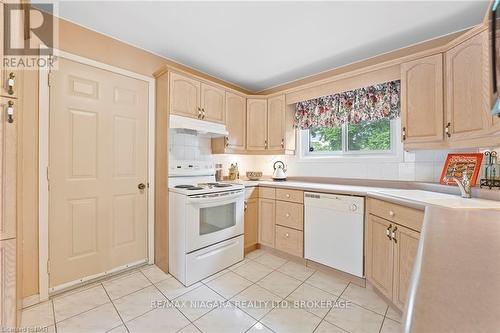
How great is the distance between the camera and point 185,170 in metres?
2.65

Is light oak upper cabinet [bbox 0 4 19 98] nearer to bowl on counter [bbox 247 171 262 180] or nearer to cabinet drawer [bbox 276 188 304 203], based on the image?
cabinet drawer [bbox 276 188 304 203]

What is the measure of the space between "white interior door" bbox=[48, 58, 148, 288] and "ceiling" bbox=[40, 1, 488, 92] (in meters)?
0.49

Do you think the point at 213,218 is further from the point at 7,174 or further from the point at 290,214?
the point at 7,174

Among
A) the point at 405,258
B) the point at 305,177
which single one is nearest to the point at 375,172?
the point at 305,177

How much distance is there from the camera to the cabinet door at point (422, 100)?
6.23 ft

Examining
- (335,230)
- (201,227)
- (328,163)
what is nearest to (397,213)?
(335,230)

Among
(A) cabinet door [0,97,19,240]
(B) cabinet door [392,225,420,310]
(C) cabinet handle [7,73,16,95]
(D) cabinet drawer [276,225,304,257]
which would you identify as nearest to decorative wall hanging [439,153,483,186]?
(B) cabinet door [392,225,420,310]

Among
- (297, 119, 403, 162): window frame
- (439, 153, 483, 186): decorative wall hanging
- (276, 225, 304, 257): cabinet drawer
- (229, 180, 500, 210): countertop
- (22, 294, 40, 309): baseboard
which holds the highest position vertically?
(297, 119, 403, 162): window frame

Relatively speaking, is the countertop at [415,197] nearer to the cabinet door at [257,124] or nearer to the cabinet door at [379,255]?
the cabinet door at [379,255]

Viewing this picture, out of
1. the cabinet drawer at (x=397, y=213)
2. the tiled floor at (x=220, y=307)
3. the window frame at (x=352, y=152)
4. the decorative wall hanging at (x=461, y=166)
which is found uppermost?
the window frame at (x=352, y=152)

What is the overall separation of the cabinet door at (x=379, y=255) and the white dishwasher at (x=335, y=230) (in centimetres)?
7

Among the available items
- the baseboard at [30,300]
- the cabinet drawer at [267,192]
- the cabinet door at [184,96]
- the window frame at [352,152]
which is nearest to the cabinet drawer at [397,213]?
the window frame at [352,152]

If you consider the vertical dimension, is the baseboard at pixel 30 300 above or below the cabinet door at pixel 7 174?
below

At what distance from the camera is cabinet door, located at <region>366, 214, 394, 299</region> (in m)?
1.77
